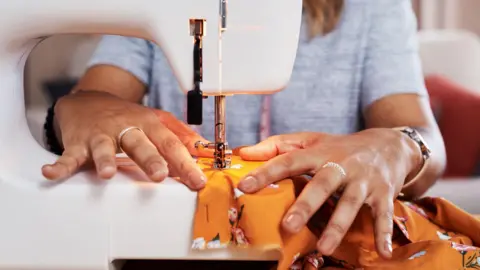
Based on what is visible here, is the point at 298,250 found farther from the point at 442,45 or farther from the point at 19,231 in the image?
the point at 442,45

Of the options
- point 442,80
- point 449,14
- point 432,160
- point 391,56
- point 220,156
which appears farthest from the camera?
point 449,14

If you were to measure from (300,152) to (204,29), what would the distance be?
179 mm

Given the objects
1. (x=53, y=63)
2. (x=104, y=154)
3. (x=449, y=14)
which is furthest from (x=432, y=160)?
(x=449, y=14)

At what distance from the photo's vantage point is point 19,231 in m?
0.72

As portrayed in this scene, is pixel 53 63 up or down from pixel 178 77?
down

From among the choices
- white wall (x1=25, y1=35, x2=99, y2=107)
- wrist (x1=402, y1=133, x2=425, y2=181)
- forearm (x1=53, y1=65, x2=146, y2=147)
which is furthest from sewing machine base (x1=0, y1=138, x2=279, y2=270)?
white wall (x1=25, y1=35, x2=99, y2=107)

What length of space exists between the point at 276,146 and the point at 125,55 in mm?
617

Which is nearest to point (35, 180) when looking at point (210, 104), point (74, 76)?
point (210, 104)

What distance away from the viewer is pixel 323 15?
1.35 metres

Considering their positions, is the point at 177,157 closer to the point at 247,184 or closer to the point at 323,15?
the point at 247,184

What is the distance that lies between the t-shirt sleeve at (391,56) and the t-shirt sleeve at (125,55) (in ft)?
1.52

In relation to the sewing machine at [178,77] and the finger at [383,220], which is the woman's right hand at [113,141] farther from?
the finger at [383,220]

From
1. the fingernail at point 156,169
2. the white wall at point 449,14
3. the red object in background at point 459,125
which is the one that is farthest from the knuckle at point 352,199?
the white wall at point 449,14

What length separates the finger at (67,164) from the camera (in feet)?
2.37
